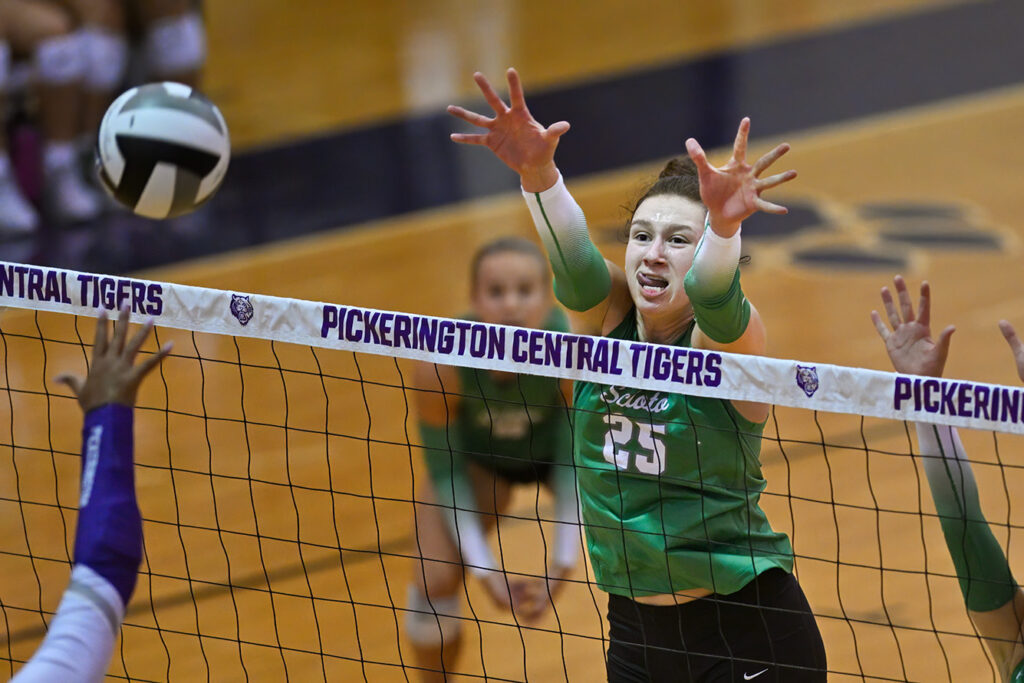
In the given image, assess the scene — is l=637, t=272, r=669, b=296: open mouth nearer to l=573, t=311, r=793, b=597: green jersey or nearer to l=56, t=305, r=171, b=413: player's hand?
l=573, t=311, r=793, b=597: green jersey

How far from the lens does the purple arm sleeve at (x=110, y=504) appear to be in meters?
2.46

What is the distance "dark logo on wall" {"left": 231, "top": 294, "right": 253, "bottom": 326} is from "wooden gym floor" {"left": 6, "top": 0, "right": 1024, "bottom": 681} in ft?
3.48

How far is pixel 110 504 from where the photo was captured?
8.14ft

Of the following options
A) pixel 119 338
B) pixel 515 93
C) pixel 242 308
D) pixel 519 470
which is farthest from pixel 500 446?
pixel 119 338

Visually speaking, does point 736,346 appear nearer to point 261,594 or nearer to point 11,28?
point 261,594

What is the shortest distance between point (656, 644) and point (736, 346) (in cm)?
70

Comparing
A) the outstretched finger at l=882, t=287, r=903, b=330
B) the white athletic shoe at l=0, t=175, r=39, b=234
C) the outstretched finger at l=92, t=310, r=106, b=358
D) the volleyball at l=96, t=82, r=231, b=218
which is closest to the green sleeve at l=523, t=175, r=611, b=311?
the outstretched finger at l=882, t=287, r=903, b=330

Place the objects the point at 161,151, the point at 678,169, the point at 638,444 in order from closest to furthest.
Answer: the point at 638,444, the point at 678,169, the point at 161,151

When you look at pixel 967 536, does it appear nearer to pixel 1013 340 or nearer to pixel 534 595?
pixel 1013 340

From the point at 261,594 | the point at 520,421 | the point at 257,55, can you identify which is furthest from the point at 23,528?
the point at 257,55

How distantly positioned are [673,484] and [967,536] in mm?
668

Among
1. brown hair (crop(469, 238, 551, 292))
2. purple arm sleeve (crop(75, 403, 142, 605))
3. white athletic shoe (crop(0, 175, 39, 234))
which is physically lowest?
purple arm sleeve (crop(75, 403, 142, 605))

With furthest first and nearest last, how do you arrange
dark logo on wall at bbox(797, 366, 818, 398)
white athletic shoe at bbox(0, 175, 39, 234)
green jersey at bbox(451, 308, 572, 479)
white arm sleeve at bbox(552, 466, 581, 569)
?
white athletic shoe at bbox(0, 175, 39, 234), green jersey at bbox(451, 308, 572, 479), white arm sleeve at bbox(552, 466, 581, 569), dark logo on wall at bbox(797, 366, 818, 398)

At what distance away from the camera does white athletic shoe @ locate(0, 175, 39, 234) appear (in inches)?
346
